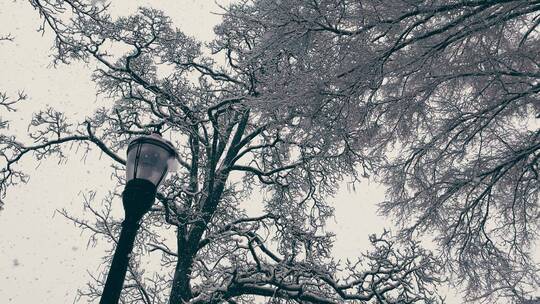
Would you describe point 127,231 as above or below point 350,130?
below

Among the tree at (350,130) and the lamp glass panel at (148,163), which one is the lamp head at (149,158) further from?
the tree at (350,130)

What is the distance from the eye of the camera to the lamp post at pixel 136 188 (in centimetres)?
324

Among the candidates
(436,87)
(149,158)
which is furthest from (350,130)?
(149,158)

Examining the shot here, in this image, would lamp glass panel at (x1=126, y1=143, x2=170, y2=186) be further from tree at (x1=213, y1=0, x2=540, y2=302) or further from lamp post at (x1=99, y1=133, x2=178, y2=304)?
tree at (x1=213, y1=0, x2=540, y2=302)

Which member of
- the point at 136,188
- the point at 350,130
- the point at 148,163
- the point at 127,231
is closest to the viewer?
the point at 127,231

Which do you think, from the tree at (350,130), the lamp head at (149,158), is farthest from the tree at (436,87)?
the lamp head at (149,158)

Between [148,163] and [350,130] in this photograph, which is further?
[350,130]

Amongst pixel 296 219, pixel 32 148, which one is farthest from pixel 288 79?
pixel 32 148

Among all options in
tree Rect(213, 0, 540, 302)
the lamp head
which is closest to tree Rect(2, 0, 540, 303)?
tree Rect(213, 0, 540, 302)

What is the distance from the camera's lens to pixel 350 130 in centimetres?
711

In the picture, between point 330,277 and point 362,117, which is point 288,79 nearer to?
point 362,117

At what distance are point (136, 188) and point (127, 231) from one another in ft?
1.12

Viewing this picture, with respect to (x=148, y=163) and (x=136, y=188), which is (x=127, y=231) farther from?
(x=148, y=163)

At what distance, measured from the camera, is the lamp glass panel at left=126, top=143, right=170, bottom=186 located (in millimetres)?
3555
